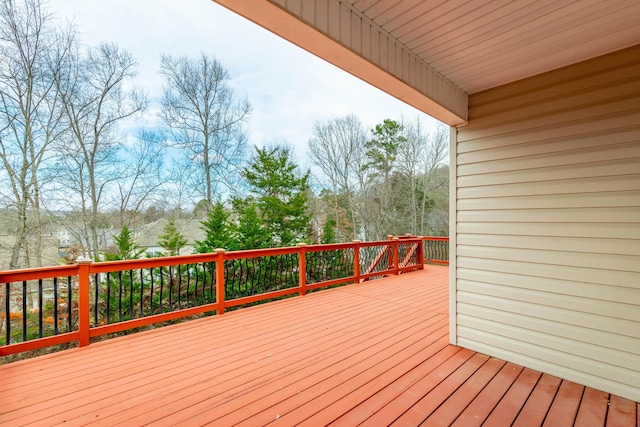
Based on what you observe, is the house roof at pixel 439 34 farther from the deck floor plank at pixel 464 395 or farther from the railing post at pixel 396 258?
the railing post at pixel 396 258

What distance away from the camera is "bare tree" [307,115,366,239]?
535 inches

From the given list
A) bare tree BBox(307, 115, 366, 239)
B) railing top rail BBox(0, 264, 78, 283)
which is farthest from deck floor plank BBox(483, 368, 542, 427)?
bare tree BBox(307, 115, 366, 239)

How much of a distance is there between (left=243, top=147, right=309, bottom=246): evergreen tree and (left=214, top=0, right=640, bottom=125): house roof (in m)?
8.49

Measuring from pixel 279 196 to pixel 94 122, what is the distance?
20.0 feet

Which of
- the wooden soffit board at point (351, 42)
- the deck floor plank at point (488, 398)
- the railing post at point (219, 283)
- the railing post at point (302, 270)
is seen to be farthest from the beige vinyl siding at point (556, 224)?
the railing post at point (219, 283)

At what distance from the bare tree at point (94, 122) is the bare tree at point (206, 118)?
1546 millimetres

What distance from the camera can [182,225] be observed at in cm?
993

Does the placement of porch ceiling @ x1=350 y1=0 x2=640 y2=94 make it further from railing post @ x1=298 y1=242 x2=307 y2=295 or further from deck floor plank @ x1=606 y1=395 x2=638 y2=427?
railing post @ x1=298 y1=242 x2=307 y2=295

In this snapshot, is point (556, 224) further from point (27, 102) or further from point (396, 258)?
point (27, 102)

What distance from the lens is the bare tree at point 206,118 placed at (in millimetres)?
10195

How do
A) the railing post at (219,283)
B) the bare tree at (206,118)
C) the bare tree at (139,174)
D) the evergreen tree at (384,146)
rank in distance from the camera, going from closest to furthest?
1. the railing post at (219,283)
2. the bare tree at (139,174)
3. the bare tree at (206,118)
4. the evergreen tree at (384,146)

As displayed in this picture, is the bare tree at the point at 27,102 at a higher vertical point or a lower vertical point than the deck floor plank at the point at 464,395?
higher

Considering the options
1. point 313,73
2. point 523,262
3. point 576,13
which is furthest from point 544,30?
point 313,73

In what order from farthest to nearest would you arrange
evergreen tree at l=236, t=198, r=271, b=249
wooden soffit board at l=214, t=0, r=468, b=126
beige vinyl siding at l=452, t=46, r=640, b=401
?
1. evergreen tree at l=236, t=198, r=271, b=249
2. beige vinyl siding at l=452, t=46, r=640, b=401
3. wooden soffit board at l=214, t=0, r=468, b=126
